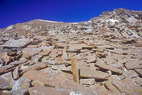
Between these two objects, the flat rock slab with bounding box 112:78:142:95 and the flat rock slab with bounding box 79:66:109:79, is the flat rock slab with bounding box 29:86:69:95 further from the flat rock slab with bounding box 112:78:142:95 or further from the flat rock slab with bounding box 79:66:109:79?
the flat rock slab with bounding box 112:78:142:95

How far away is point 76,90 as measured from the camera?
2.42 metres

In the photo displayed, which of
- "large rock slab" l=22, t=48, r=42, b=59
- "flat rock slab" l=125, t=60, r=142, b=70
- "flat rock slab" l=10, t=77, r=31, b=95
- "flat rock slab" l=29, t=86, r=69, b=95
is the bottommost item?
"flat rock slab" l=29, t=86, r=69, b=95

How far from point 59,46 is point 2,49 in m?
2.90

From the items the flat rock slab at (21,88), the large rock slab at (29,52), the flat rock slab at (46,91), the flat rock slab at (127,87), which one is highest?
the large rock slab at (29,52)

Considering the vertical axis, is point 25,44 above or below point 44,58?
above

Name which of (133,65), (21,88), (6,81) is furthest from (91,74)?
(6,81)

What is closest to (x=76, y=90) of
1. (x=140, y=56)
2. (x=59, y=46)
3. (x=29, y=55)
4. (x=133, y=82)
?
(x=133, y=82)

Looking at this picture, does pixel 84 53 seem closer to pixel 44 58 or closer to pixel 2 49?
pixel 44 58

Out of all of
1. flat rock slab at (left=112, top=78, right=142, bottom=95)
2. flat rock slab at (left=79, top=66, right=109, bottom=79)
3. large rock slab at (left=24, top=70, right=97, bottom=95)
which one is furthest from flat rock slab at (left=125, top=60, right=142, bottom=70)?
large rock slab at (left=24, top=70, right=97, bottom=95)

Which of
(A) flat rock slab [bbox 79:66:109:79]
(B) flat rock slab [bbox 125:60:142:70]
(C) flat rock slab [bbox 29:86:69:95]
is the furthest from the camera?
(B) flat rock slab [bbox 125:60:142:70]

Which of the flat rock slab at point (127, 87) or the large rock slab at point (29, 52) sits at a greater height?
the large rock slab at point (29, 52)

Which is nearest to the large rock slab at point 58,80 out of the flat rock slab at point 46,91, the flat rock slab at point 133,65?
the flat rock slab at point 46,91

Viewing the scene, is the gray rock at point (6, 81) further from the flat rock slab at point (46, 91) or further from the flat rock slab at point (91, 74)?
the flat rock slab at point (91, 74)

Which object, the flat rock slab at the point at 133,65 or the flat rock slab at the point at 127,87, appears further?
the flat rock slab at the point at 133,65
